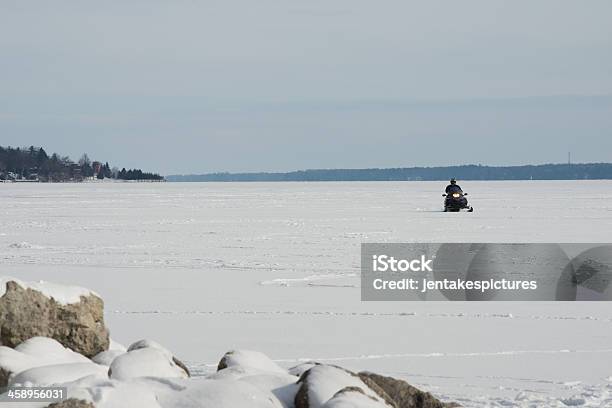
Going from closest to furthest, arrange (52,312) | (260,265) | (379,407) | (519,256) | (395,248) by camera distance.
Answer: (379,407), (52,312), (260,265), (519,256), (395,248)

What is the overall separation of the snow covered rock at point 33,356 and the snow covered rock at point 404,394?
218 cm

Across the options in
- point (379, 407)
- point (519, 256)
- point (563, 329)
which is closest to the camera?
point (379, 407)

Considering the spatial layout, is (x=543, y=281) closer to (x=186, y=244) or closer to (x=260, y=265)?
(x=260, y=265)

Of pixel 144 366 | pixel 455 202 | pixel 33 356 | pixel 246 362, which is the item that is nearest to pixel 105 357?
pixel 33 356

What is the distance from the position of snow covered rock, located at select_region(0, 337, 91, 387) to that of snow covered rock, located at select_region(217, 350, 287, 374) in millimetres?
1077

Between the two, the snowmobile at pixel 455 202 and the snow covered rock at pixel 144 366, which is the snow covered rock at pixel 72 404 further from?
the snowmobile at pixel 455 202

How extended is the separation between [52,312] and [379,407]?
3.12 metres

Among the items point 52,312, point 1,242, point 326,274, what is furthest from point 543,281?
point 1,242

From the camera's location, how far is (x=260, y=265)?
1834 cm

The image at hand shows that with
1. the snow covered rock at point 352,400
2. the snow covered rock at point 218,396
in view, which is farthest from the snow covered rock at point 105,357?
the snow covered rock at point 352,400

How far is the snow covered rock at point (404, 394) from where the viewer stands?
688cm

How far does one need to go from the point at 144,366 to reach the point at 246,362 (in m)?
0.79

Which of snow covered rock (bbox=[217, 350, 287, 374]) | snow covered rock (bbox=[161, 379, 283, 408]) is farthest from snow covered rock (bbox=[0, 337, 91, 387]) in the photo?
snow covered rock (bbox=[161, 379, 283, 408])

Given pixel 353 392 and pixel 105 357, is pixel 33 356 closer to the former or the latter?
pixel 105 357
